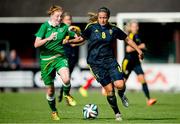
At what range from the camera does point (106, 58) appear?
51.1 feet

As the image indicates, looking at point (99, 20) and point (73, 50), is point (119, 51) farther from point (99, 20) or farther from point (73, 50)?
point (99, 20)

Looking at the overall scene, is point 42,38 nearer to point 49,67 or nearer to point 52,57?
point 52,57

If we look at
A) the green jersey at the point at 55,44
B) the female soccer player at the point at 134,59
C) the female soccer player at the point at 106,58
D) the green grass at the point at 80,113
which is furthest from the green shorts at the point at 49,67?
the female soccer player at the point at 134,59

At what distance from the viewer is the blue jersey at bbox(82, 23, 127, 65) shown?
15523 mm

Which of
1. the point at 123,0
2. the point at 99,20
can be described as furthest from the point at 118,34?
the point at 123,0

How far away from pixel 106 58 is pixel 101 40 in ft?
1.30

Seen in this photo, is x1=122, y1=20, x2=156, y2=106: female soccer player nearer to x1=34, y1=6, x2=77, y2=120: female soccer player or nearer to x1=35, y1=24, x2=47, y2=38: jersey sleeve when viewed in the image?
x1=34, y1=6, x2=77, y2=120: female soccer player

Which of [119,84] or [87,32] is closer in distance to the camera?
[119,84]

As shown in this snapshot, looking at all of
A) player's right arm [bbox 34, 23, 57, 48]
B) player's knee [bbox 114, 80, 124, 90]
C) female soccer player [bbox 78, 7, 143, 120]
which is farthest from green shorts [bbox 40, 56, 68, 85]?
player's knee [bbox 114, 80, 124, 90]

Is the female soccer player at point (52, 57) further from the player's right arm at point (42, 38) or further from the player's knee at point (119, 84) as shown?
the player's knee at point (119, 84)

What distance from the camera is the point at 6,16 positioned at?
33.5 m

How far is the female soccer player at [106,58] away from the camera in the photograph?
15414 millimetres

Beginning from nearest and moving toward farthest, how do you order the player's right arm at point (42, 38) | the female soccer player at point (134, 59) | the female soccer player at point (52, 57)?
the player's right arm at point (42, 38)
the female soccer player at point (52, 57)
the female soccer player at point (134, 59)

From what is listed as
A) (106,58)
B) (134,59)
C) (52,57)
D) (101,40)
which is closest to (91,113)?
(106,58)
